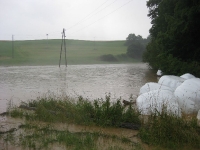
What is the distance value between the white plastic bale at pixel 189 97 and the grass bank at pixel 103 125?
75.9 inches

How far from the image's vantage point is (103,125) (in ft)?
23.7

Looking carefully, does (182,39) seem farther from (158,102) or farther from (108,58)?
(108,58)

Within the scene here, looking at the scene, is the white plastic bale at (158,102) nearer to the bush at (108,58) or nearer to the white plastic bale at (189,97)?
the white plastic bale at (189,97)

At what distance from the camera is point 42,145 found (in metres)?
5.59

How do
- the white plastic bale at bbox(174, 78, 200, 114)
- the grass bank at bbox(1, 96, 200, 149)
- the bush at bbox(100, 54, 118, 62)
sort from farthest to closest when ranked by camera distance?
1. the bush at bbox(100, 54, 118, 62)
2. the white plastic bale at bbox(174, 78, 200, 114)
3. the grass bank at bbox(1, 96, 200, 149)

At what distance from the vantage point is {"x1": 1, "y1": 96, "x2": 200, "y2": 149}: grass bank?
19.1ft

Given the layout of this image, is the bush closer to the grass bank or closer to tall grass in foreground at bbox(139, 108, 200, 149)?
the grass bank

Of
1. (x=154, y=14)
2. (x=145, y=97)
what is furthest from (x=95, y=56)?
(x=145, y=97)

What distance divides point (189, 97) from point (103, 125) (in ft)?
10.8

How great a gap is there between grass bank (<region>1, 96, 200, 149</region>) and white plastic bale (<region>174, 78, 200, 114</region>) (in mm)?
1929

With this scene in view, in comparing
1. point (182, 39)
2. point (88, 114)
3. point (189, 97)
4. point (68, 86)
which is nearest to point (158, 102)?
point (189, 97)

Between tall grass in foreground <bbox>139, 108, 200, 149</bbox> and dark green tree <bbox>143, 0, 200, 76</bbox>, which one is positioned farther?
dark green tree <bbox>143, 0, 200, 76</bbox>

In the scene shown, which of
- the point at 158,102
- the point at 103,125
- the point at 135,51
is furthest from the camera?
the point at 135,51

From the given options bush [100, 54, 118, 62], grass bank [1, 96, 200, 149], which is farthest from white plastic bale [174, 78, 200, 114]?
bush [100, 54, 118, 62]
